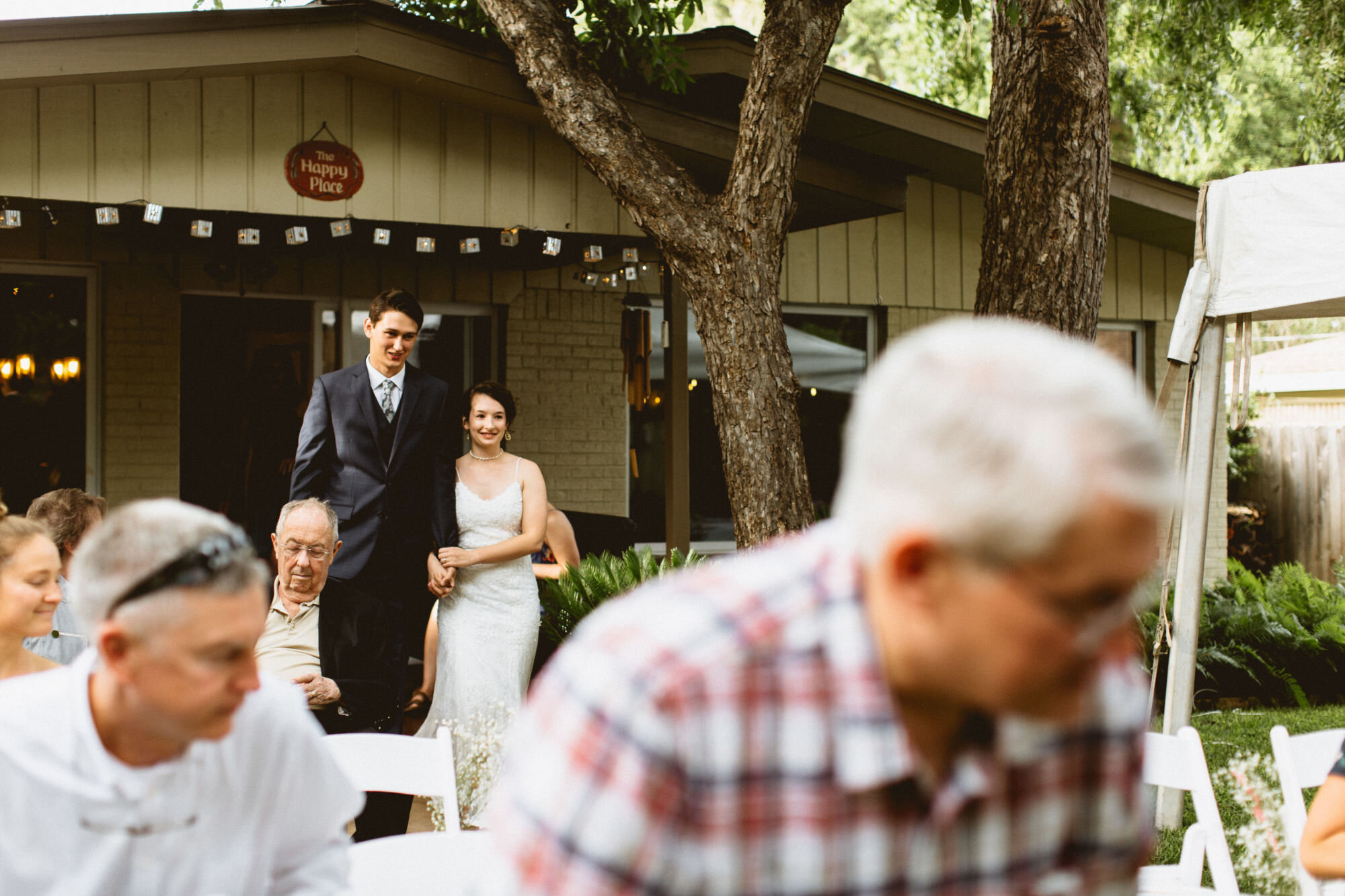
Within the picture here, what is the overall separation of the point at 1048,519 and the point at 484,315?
795cm

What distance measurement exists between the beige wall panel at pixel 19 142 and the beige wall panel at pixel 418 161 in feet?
5.70

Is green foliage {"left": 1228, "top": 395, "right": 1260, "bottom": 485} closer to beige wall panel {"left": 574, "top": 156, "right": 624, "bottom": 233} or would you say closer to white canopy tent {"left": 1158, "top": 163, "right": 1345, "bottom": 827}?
beige wall panel {"left": 574, "top": 156, "right": 624, "bottom": 233}

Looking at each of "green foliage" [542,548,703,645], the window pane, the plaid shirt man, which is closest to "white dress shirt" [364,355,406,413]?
"green foliage" [542,548,703,645]

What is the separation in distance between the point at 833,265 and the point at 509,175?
339cm

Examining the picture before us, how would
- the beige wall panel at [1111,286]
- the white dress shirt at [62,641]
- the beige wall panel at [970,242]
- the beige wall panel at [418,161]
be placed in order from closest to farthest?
the white dress shirt at [62,641], the beige wall panel at [418,161], the beige wall panel at [970,242], the beige wall panel at [1111,286]

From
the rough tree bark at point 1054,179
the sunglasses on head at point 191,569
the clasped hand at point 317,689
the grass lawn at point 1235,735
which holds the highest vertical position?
the rough tree bark at point 1054,179

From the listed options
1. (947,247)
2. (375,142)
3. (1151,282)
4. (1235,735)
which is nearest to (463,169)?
(375,142)

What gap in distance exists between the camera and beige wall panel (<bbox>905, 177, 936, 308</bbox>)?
30.4ft

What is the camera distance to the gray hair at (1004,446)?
0.81 meters

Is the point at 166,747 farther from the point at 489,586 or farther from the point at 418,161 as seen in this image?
the point at 418,161

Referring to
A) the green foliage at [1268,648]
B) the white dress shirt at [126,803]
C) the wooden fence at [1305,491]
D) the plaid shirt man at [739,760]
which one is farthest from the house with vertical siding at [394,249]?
the plaid shirt man at [739,760]

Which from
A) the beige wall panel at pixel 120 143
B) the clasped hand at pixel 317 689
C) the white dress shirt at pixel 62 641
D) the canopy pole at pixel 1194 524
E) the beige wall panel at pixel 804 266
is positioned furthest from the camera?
the beige wall panel at pixel 804 266

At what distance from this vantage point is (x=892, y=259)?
934 centimetres

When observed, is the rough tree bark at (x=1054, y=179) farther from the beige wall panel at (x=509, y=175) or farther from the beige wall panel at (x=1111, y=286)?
the beige wall panel at (x=1111, y=286)
